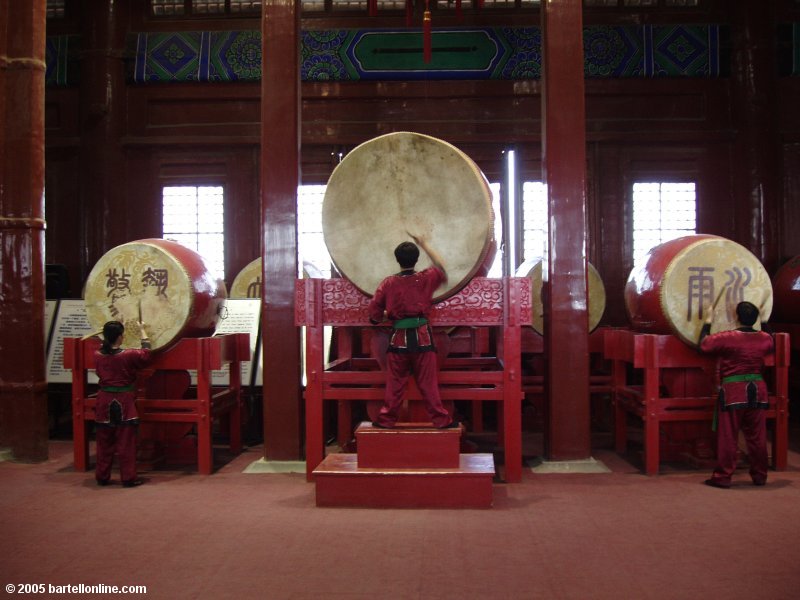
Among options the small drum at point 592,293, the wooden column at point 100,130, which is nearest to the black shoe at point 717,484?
the small drum at point 592,293

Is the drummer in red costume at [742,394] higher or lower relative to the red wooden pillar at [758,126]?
Answer: lower

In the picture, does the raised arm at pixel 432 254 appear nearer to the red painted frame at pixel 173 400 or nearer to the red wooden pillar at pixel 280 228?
the red wooden pillar at pixel 280 228

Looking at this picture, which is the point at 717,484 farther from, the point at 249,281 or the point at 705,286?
the point at 249,281

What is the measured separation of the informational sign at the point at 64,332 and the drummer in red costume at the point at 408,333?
381 centimetres

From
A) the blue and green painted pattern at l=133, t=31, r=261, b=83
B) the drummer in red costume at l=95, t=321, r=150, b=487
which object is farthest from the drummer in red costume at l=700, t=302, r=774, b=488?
the blue and green painted pattern at l=133, t=31, r=261, b=83

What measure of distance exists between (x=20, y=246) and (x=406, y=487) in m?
3.66

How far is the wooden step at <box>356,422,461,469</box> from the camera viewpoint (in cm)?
442

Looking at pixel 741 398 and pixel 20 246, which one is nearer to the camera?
pixel 741 398

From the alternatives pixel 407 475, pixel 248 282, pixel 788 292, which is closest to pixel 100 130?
pixel 248 282

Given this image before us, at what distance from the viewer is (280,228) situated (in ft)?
18.4

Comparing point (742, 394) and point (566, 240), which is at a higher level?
point (566, 240)

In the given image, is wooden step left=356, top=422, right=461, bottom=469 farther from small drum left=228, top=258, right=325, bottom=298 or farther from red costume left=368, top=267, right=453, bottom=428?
small drum left=228, top=258, right=325, bottom=298

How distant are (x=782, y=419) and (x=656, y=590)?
284 centimetres

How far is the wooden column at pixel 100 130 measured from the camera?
8.70 meters
